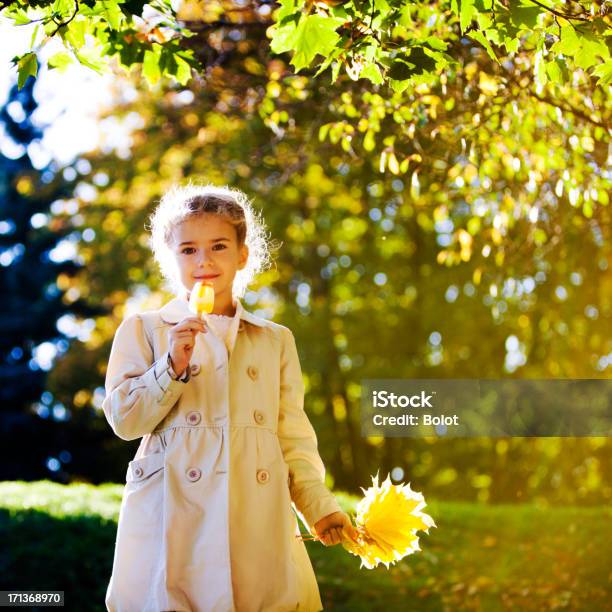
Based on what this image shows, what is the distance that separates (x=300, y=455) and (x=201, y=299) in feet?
1.97

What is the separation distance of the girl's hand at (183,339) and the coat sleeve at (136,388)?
37 millimetres

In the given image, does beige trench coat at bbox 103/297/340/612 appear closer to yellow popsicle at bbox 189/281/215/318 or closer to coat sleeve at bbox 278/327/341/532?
coat sleeve at bbox 278/327/341/532

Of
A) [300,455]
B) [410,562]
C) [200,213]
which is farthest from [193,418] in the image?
[410,562]

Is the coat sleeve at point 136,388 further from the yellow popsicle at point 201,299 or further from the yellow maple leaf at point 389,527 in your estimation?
the yellow maple leaf at point 389,527

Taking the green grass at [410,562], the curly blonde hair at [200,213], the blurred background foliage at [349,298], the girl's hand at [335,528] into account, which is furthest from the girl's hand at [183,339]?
the blurred background foliage at [349,298]

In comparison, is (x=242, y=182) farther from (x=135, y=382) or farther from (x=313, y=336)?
(x=135, y=382)

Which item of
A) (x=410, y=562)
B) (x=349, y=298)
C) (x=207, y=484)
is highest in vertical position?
(x=349, y=298)

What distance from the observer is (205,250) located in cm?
283

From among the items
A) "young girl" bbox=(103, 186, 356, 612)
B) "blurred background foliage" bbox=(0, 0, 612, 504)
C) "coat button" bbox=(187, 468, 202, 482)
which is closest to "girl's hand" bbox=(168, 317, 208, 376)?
"young girl" bbox=(103, 186, 356, 612)

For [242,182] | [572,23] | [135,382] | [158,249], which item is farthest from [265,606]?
[242,182]

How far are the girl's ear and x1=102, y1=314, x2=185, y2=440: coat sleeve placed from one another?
1.40 ft

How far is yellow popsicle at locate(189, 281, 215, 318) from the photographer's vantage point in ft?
8.54

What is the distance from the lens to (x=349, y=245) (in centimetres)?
1296

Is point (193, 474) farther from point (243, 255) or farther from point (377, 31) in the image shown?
point (377, 31)
